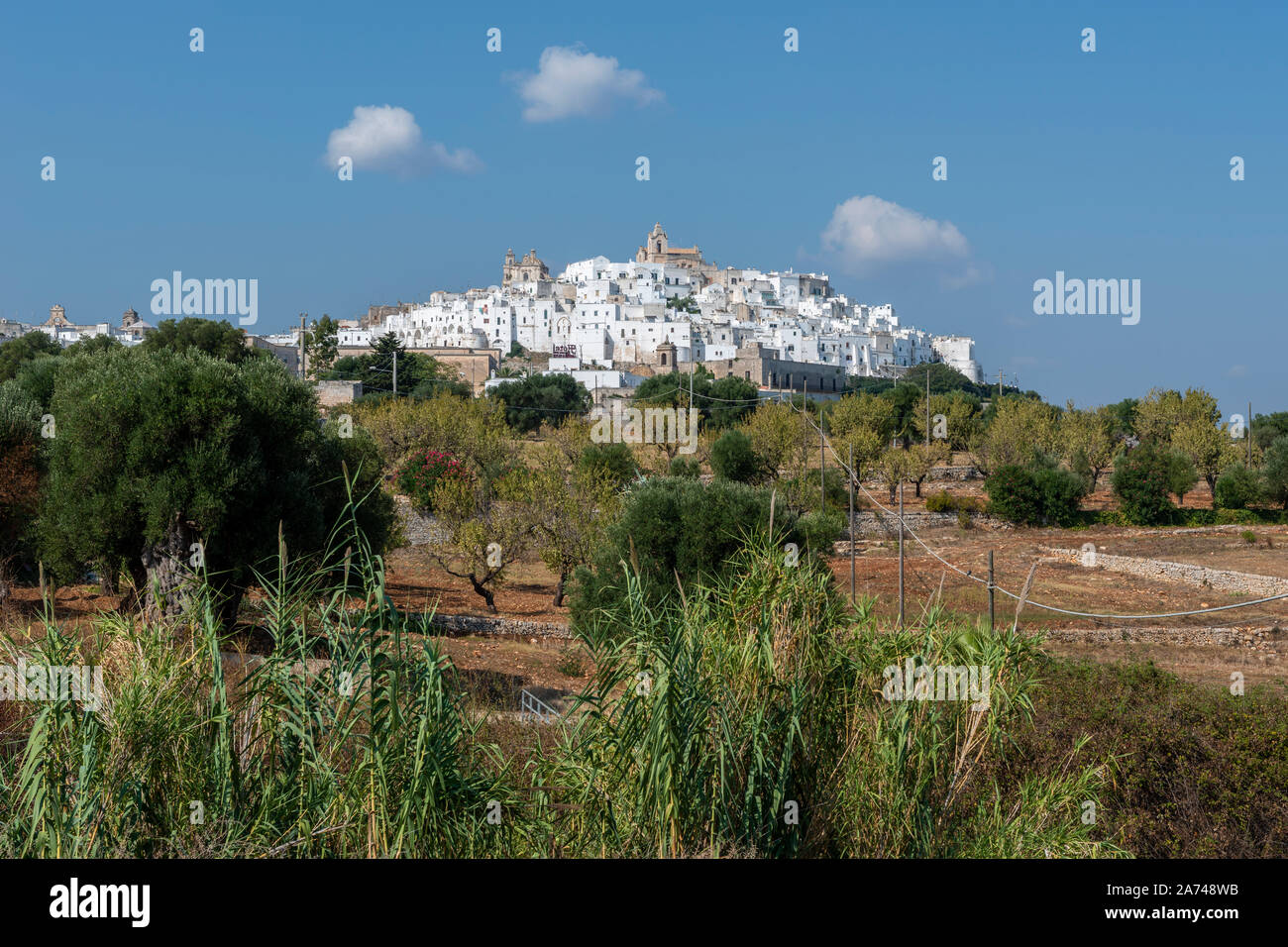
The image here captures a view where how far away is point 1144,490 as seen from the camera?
118 ft

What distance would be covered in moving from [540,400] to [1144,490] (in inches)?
1653

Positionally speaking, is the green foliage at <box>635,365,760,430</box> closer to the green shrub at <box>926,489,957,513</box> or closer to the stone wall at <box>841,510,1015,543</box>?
the green shrub at <box>926,489,957,513</box>

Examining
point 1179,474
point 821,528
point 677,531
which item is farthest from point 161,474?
point 1179,474

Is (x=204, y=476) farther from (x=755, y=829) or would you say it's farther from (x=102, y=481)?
(x=755, y=829)

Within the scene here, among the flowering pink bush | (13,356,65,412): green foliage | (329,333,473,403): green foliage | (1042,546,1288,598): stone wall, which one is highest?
(329,333,473,403): green foliage

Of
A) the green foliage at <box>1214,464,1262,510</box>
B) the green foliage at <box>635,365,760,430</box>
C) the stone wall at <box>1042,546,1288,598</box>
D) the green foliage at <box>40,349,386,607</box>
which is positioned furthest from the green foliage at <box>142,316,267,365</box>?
the green foliage at <box>1214,464,1262,510</box>

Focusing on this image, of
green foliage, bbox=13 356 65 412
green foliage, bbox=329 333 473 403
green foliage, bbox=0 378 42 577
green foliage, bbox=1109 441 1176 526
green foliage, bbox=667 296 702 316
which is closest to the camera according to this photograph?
green foliage, bbox=0 378 42 577

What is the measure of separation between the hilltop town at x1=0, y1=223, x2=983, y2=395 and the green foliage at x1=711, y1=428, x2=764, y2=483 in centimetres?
5057

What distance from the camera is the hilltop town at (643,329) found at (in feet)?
347

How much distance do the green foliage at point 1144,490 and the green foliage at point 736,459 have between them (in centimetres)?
1329

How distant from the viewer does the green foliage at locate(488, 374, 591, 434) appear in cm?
6550

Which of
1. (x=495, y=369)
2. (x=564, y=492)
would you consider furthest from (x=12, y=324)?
(x=564, y=492)

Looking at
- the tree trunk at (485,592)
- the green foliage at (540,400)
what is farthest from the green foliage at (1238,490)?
the green foliage at (540,400)
